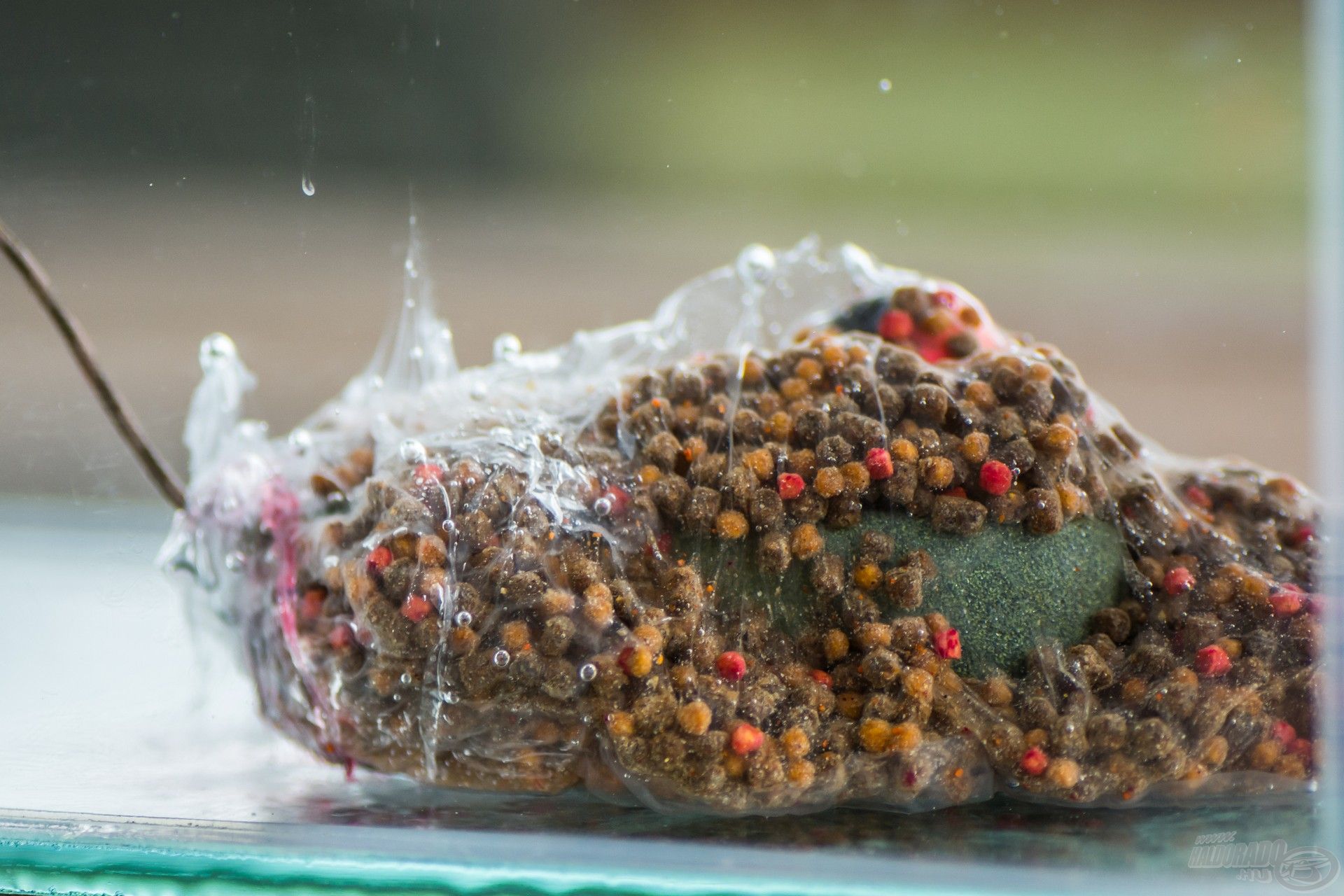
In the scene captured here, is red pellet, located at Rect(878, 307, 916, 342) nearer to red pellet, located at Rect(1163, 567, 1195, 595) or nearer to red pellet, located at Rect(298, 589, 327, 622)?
red pellet, located at Rect(1163, 567, 1195, 595)

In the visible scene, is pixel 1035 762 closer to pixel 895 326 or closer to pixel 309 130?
pixel 895 326

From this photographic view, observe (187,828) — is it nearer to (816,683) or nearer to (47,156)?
(816,683)

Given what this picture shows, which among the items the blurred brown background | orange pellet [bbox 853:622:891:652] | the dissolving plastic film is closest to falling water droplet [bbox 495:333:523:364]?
the blurred brown background

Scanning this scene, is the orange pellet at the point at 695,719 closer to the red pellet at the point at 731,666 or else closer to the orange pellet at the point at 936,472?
the red pellet at the point at 731,666

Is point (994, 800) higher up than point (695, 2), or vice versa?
point (695, 2)

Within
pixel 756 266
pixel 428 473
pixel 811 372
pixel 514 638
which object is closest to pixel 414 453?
pixel 428 473

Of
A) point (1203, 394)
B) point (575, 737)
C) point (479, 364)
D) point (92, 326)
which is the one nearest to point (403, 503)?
point (575, 737)
